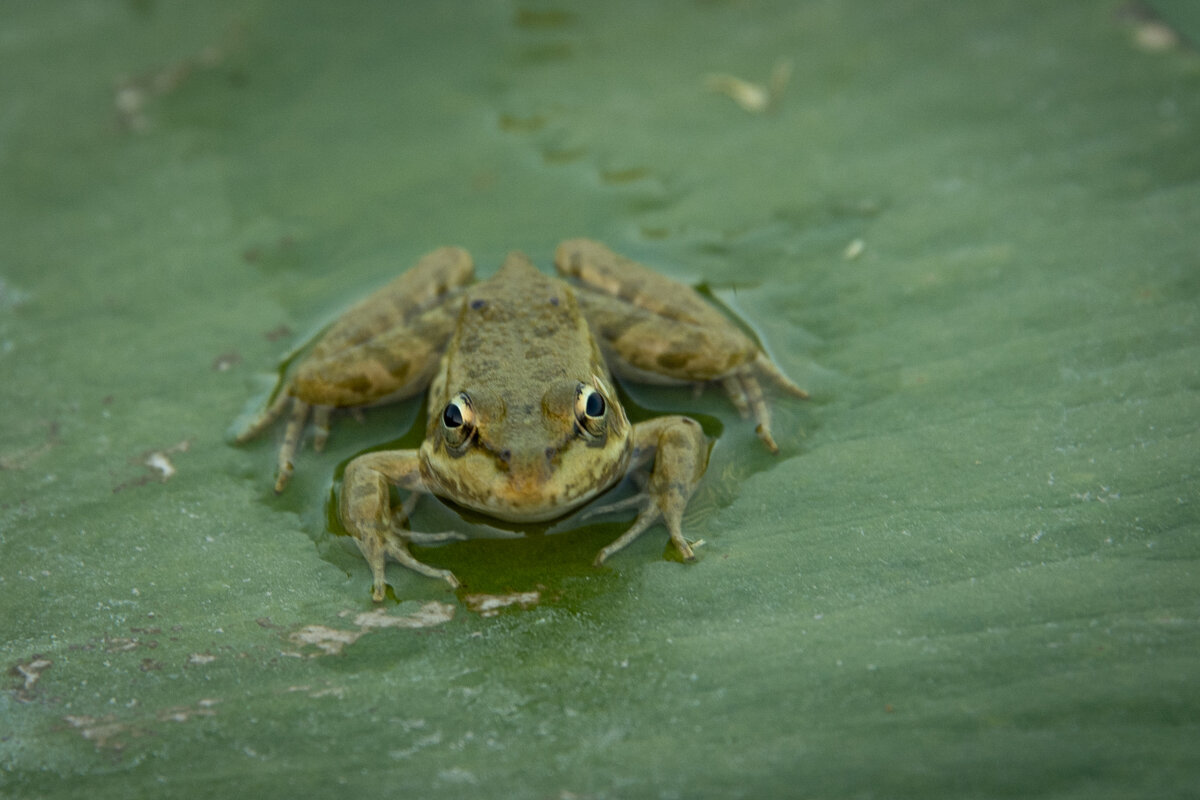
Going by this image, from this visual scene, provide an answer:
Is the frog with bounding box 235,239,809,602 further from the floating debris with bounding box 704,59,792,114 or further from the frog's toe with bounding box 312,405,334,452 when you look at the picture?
the floating debris with bounding box 704,59,792,114

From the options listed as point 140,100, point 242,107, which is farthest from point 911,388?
point 140,100

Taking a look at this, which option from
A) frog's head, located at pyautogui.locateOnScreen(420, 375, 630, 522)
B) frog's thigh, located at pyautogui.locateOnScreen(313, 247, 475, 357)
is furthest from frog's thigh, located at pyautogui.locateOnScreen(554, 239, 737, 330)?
frog's head, located at pyautogui.locateOnScreen(420, 375, 630, 522)

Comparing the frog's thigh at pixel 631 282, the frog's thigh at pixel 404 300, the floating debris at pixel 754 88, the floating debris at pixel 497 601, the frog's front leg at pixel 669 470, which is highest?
the floating debris at pixel 754 88

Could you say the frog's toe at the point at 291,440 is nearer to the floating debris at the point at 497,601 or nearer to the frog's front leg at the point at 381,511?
the frog's front leg at the point at 381,511

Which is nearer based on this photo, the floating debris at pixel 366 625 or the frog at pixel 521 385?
the floating debris at pixel 366 625

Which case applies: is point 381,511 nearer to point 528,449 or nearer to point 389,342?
point 528,449

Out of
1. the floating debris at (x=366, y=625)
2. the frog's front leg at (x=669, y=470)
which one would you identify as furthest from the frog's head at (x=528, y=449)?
the floating debris at (x=366, y=625)
